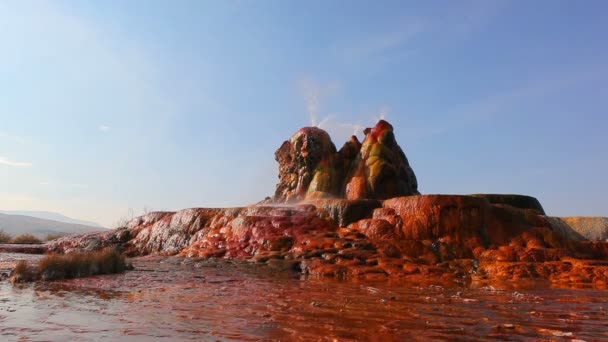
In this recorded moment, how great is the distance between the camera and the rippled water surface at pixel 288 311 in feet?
16.4

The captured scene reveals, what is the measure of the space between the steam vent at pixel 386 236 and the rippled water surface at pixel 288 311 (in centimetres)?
281

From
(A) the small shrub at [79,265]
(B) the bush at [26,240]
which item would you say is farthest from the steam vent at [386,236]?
(B) the bush at [26,240]

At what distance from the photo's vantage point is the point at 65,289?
28.6ft

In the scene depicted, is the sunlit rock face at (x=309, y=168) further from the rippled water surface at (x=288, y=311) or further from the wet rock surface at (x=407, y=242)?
the rippled water surface at (x=288, y=311)

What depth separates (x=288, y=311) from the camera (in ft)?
21.5

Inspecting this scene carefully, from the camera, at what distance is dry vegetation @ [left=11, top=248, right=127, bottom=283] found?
10016 millimetres

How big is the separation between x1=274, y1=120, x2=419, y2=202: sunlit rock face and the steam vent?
3.7 inches

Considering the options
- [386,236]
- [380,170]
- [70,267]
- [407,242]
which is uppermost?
[380,170]

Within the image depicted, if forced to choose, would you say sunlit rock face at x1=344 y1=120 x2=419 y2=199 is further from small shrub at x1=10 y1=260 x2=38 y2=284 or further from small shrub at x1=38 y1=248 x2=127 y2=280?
small shrub at x1=10 y1=260 x2=38 y2=284

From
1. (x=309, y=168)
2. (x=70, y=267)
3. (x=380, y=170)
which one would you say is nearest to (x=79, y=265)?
(x=70, y=267)

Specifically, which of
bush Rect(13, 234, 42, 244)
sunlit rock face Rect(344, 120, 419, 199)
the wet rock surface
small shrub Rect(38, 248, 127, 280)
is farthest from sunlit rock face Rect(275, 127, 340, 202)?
bush Rect(13, 234, 42, 244)

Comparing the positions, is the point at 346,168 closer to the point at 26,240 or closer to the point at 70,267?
the point at 70,267

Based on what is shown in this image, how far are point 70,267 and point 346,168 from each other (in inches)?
671

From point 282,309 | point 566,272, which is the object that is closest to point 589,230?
point 566,272
